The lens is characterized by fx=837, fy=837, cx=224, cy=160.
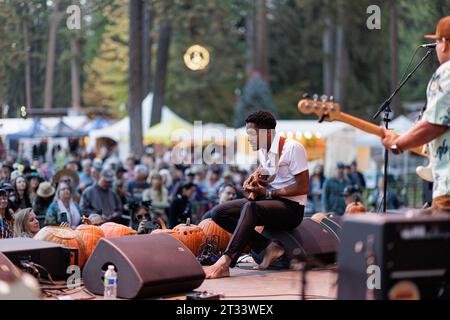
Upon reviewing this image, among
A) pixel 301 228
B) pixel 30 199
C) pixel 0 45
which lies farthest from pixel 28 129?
pixel 301 228

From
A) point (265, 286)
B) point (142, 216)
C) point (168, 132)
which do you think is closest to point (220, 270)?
point (265, 286)

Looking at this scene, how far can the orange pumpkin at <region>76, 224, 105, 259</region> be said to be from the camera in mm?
7809

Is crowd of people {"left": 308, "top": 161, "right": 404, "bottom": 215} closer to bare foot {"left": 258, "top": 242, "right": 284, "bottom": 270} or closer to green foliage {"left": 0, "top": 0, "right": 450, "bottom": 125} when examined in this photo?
bare foot {"left": 258, "top": 242, "right": 284, "bottom": 270}

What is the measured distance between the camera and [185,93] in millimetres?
50250

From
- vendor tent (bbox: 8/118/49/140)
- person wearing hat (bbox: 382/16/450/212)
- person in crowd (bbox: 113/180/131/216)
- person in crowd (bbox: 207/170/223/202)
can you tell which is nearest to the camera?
person wearing hat (bbox: 382/16/450/212)

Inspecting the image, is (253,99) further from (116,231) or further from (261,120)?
(261,120)

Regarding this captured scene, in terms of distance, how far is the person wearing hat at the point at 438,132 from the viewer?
17.4 feet

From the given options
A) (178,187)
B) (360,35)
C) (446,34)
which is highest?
(360,35)

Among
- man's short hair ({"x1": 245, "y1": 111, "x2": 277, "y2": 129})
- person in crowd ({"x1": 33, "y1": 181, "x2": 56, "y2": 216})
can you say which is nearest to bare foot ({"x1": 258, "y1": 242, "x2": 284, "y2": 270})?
man's short hair ({"x1": 245, "y1": 111, "x2": 277, "y2": 129})

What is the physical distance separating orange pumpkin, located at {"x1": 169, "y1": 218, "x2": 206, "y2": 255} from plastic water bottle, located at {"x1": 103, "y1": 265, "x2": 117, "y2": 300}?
225 centimetres

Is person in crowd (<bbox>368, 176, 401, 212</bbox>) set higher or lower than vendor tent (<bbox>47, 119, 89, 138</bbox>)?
lower

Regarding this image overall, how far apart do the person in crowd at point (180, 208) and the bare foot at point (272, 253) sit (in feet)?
21.1

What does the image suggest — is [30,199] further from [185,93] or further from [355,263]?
[185,93]
